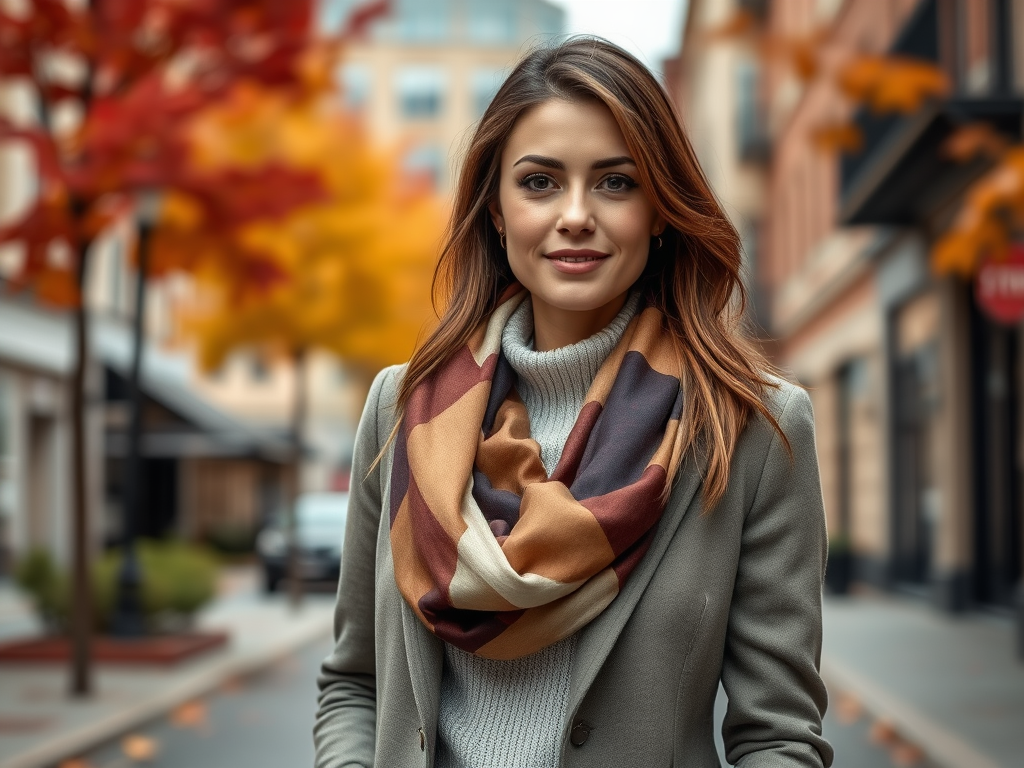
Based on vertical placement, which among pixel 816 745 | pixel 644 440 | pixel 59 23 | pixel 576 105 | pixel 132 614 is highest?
pixel 59 23

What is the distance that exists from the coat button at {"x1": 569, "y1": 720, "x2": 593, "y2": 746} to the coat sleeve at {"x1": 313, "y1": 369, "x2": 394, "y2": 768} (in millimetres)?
458

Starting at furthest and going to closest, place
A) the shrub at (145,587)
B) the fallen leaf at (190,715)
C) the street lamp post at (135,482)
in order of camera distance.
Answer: the shrub at (145,587) < the street lamp post at (135,482) < the fallen leaf at (190,715)

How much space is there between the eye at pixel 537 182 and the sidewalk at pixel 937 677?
5783mm

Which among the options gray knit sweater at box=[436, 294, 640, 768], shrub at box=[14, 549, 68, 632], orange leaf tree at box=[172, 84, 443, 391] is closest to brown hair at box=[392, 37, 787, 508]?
gray knit sweater at box=[436, 294, 640, 768]

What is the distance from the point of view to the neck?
98.9 inches

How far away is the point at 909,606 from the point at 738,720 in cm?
1710

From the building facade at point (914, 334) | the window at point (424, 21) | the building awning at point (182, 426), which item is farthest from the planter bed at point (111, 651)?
the window at point (424, 21)

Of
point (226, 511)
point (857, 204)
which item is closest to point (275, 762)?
point (857, 204)

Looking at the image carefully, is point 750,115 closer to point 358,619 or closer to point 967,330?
point 967,330

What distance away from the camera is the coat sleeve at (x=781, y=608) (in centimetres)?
229

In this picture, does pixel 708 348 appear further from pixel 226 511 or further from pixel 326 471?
pixel 326 471

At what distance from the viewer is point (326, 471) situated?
5719 cm

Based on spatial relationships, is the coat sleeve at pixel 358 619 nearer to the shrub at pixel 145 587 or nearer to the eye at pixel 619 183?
the eye at pixel 619 183

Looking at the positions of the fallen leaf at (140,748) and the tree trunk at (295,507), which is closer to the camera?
the fallen leaf at (140,748)
